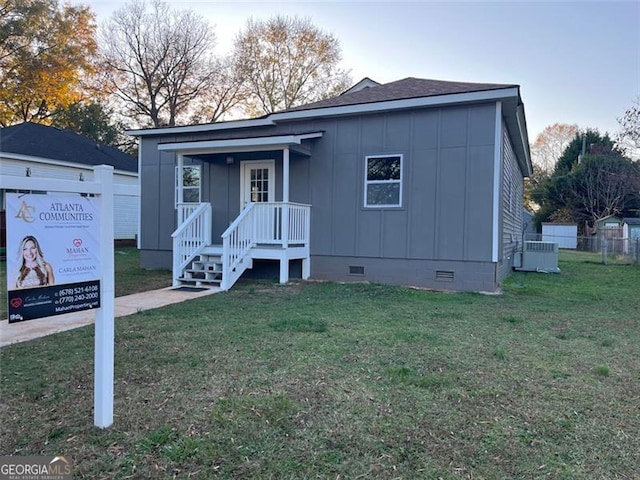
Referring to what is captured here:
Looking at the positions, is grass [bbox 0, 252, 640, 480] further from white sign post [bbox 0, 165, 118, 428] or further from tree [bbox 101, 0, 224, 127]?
tree [bbox 101, 0, 224, 127]

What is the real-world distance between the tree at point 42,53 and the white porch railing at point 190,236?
18.0 metres

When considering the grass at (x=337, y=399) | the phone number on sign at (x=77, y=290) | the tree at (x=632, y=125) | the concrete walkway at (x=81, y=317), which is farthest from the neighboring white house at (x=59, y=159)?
the tree at (x=632, y=125)

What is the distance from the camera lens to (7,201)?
2039 mm

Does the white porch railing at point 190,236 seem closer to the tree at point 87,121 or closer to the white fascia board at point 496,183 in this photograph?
the white fascia board at point 496,183

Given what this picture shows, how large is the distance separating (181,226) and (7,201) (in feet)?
23.5

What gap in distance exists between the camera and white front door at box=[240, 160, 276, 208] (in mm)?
10164

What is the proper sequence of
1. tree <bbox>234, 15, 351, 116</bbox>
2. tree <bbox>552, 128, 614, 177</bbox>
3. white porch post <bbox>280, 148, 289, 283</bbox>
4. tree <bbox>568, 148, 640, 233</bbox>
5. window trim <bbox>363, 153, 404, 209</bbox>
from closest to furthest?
white porch post <bbox>280, 148, 289, 283</bbox> → window trim <bbox>363, 153, 404, 209</bbox> → tree <bbox>568, 148, 640, 233</bbox> → tree <bbox>234, 15, 351, 116</bbox> → tree <bbox>552, 128, 614, 177</bbox>

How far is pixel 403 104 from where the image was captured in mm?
8602

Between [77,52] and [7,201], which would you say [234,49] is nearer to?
[77,52]

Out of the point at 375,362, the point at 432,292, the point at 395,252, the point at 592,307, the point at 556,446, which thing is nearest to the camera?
the point at 556,446

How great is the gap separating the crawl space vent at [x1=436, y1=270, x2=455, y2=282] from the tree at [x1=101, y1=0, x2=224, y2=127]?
23.3 meters

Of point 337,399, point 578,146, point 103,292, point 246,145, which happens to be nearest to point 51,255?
point 103,292

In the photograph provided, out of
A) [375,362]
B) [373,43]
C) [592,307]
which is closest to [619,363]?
[375,362]

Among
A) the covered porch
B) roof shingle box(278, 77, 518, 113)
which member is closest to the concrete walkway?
the covered porch
